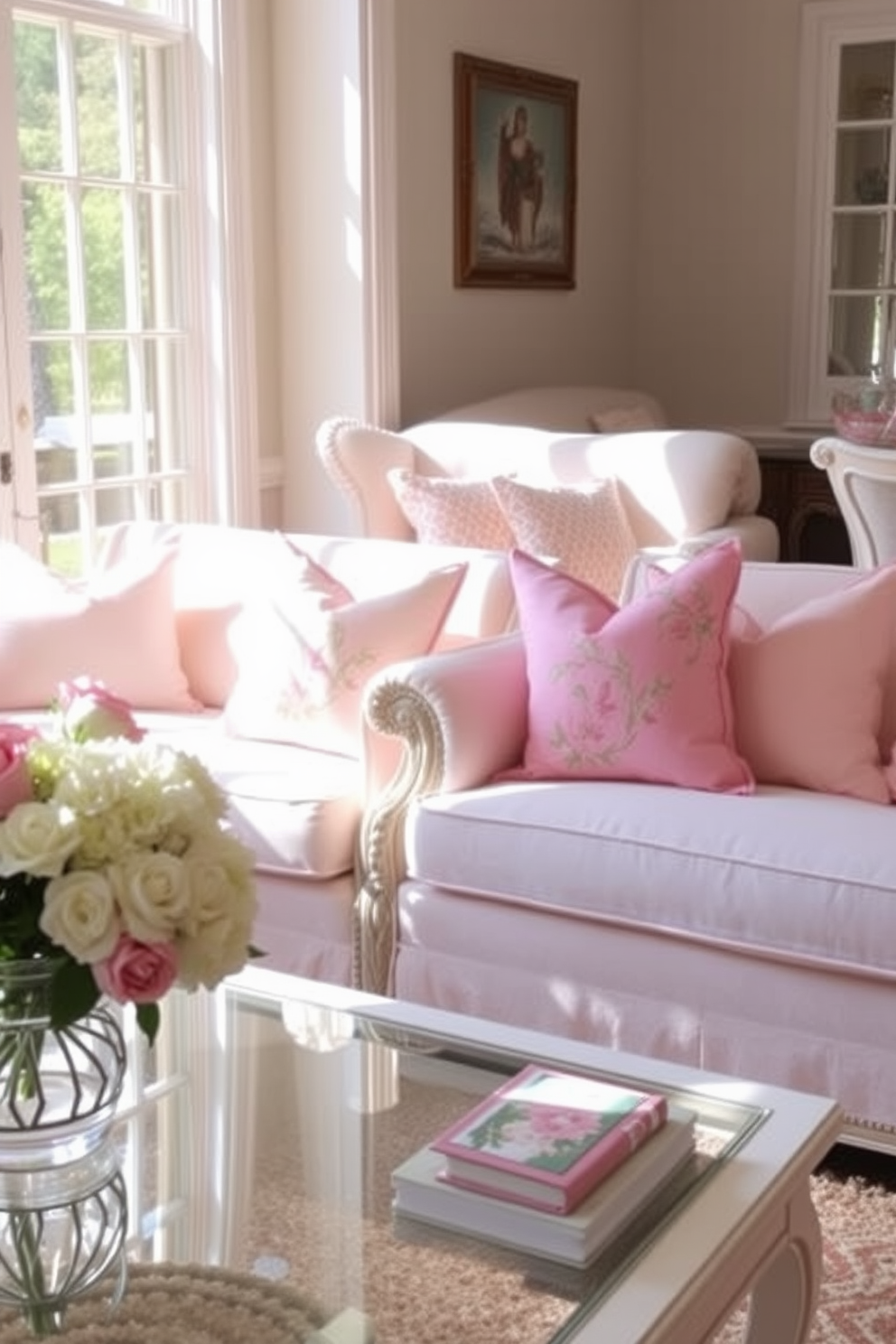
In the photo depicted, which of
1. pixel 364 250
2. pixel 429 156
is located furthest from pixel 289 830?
pixel 429 156

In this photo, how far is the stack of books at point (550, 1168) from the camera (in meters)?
1.57

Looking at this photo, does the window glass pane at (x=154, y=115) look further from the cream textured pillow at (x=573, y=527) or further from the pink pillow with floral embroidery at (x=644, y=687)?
the pink pillow with floral embroidery at (x=644, y=687)

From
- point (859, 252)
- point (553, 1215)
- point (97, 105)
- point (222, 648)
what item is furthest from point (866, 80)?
point (553, 1215)

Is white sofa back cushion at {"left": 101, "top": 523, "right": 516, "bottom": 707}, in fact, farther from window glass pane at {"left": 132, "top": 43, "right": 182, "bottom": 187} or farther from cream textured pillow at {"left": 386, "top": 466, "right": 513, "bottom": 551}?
window glass pane at {"left": 132, "top": 43, "right": 182, "bottom": 187}

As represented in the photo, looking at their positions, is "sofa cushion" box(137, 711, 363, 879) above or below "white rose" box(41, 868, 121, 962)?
below

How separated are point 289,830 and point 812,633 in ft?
3.15

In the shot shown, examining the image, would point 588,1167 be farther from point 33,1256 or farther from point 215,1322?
point 33,1256

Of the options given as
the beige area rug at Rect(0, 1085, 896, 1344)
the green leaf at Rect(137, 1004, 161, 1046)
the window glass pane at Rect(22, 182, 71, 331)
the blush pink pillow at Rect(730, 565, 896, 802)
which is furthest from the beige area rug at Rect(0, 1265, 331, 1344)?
the window glass pane at Rect(22, 182, 71, 331)

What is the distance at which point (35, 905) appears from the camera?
1.43 metres

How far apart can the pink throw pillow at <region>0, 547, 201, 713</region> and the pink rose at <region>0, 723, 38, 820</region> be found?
6.46 ft

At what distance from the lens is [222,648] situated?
353 centimetres

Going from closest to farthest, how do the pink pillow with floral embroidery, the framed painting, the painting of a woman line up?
the pink pillow with floral embroidery, the framed painting, the painting of a woman

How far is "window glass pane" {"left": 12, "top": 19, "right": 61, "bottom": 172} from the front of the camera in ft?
13.2

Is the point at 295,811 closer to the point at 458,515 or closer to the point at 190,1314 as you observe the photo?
the point at 190,1314
